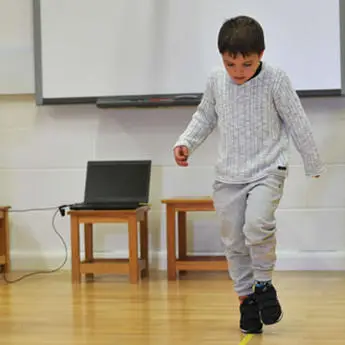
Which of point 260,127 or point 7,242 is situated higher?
point 260,127

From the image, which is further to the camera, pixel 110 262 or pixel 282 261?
pixel 282 261

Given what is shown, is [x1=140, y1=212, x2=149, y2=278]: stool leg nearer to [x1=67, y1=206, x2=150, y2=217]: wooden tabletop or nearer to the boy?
[x1=67, y1=206, x2=150, y2=217]: wooden tabletop

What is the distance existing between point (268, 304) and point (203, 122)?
627mm

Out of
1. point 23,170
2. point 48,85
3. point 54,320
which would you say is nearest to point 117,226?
point 23,170

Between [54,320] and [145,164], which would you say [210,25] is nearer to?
[145,164]

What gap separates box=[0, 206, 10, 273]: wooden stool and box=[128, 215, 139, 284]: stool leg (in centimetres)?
78

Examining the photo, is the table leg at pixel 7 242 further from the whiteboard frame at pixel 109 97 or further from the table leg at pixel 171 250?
the table leg at pixel 171 250

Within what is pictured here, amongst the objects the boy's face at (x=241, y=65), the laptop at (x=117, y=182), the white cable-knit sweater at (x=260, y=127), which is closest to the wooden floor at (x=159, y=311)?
the laptop at (x=117, y=182)

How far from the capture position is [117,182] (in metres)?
3.64

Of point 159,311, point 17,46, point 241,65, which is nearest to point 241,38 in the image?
point 241,65

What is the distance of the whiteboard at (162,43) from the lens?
3.64 metres

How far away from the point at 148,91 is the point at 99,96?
0.27 m

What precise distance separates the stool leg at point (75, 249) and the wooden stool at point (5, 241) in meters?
0.50

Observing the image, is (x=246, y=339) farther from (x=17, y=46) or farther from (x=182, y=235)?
(x=17, y=46)
